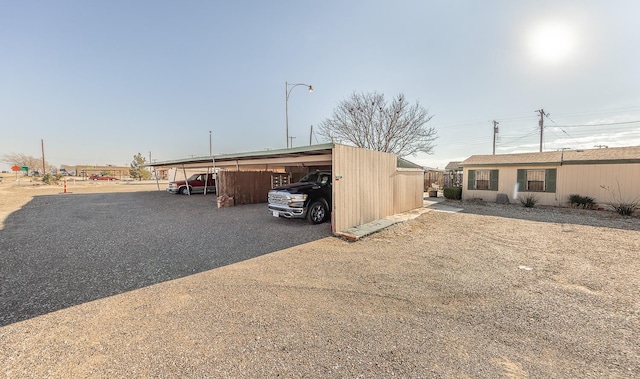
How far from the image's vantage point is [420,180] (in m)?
12.7

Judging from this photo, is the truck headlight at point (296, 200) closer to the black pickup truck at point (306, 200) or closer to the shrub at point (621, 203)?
the black pickup truck at point (306, 200)

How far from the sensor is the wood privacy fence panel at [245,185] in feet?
41.9

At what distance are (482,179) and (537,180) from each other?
2564 mm

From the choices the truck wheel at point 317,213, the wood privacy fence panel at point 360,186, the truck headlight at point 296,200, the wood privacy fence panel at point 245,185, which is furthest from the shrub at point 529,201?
the wood privacy fence panel at point 245,185

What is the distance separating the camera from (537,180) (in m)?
13.8

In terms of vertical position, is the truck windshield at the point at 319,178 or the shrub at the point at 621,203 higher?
the truck windshield at the point at 319,178

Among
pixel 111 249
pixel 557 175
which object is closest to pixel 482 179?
pixel 557 175

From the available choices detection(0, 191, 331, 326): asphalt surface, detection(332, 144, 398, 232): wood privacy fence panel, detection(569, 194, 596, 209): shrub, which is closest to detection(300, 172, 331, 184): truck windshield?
detection(332, 144, 398, 232): wood privacy fence panel

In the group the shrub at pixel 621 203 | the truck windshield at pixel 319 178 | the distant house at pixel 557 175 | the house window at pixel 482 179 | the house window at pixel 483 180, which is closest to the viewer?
the truck windshield at pixel 319 178

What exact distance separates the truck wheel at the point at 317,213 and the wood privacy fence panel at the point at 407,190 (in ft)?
11.0

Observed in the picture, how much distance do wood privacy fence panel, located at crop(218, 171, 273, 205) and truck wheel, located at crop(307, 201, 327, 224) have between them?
6320 millimetres

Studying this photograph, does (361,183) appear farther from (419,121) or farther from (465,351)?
(419,121)

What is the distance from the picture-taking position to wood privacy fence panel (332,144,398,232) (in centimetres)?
691

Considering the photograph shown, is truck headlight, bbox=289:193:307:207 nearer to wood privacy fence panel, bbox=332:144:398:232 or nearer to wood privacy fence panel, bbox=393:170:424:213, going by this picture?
wood privacy fence panel, bbox=332:144:398:232
